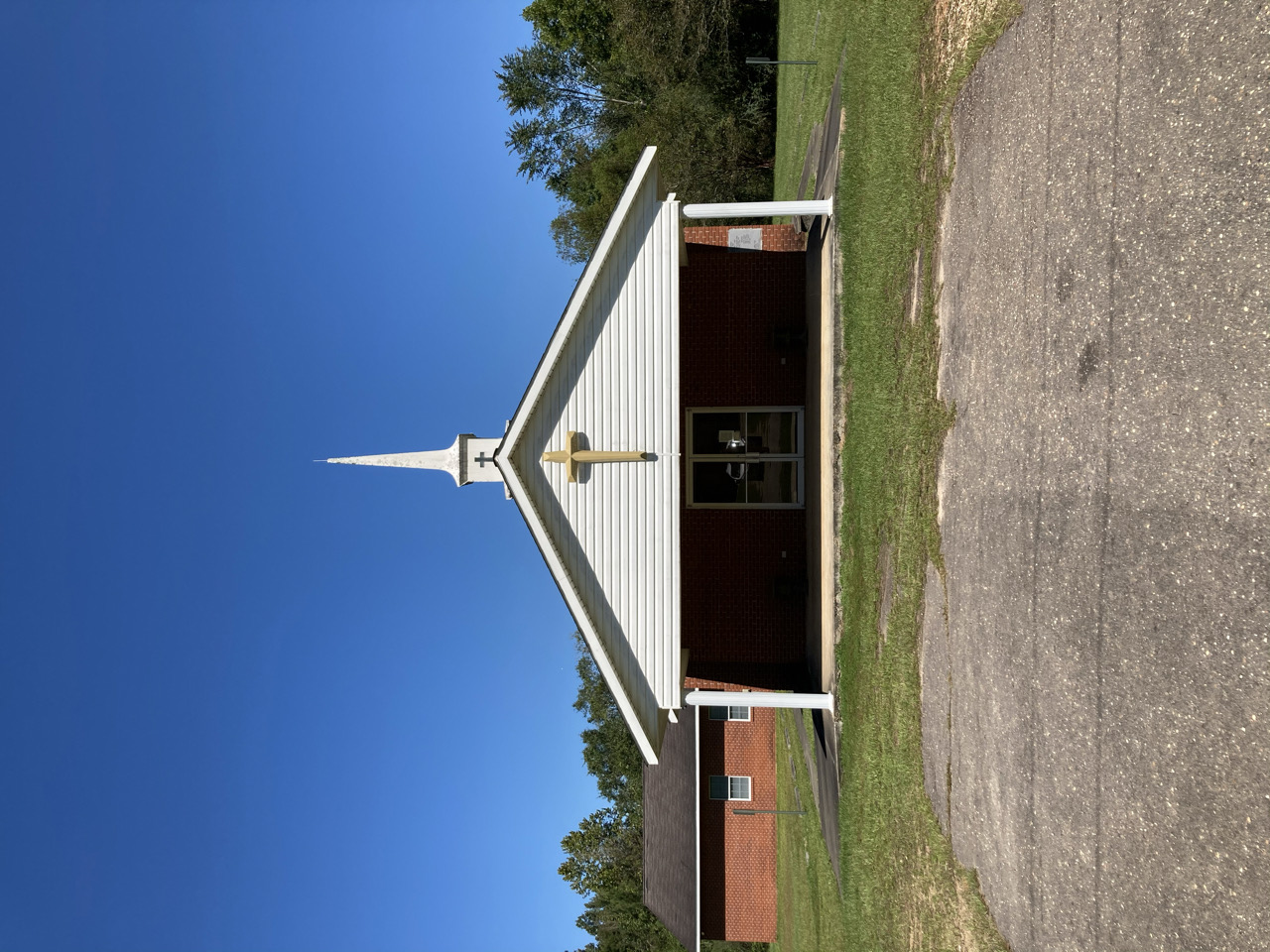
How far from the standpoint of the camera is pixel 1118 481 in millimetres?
6672

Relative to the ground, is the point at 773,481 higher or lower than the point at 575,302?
lower

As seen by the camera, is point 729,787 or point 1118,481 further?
point 729,787

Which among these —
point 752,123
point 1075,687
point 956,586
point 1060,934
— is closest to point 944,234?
point 956,586

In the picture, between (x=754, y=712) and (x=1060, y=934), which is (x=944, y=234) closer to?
(x=1060, y=934)

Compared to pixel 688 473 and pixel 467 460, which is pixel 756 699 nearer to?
pixel 688 473

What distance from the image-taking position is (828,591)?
13.5 metres

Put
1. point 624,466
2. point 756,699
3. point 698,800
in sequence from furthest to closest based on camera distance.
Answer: point 698,800 < point 756,699 < point 624,466

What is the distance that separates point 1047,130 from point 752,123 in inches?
1044

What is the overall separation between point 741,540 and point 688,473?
1676 mm

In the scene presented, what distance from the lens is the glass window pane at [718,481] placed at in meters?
15.4

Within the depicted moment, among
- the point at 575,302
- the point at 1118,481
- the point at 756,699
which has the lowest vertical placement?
the point at 756,699

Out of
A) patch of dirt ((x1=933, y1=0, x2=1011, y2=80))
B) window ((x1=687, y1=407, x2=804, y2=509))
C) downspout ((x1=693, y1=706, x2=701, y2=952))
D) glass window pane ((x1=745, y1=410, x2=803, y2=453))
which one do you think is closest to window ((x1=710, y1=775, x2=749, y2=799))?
downspout ((x1=693, y1=706, x2=701, y2=952))

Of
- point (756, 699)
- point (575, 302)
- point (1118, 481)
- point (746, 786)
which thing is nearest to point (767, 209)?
point (575, 302)

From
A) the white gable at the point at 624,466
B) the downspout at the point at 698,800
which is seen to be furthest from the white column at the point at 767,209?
→ the downspout at the point at 698,800
